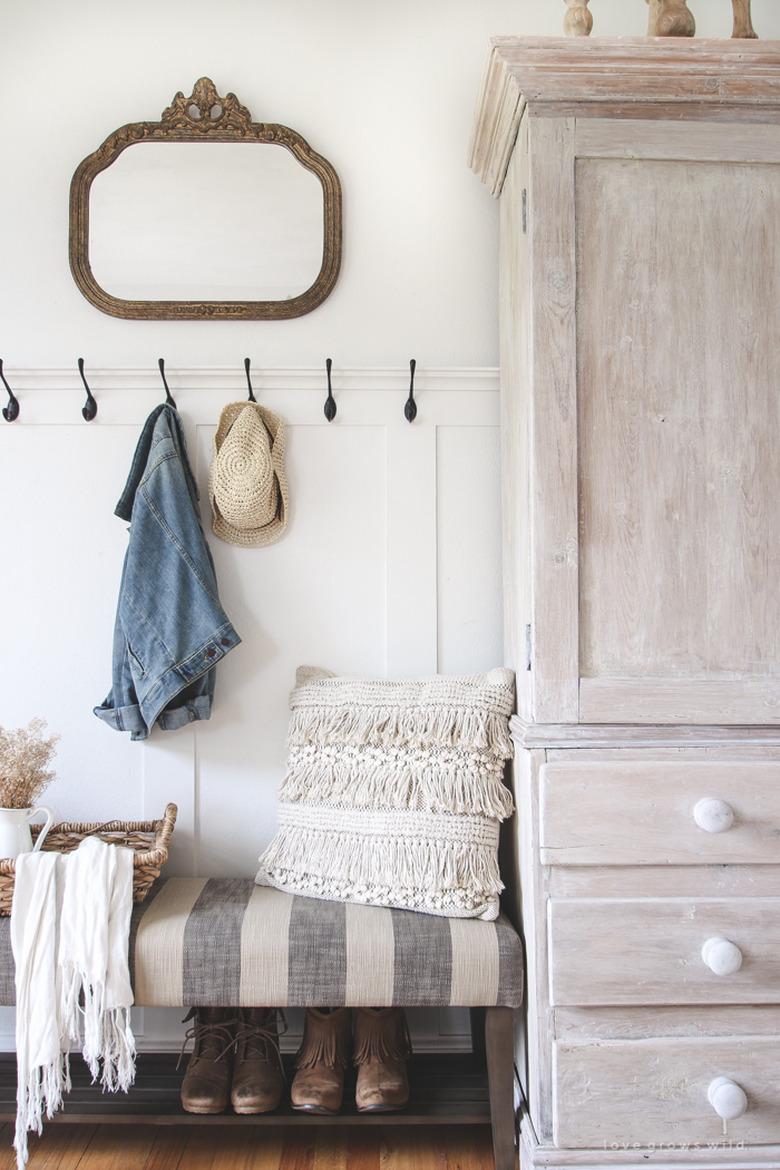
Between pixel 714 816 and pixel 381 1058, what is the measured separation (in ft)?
2.65

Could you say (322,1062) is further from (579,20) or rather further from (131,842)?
(579,20)

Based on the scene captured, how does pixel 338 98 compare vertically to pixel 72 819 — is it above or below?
above

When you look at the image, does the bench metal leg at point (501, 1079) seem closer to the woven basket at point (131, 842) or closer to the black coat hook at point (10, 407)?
the woven basket at point (131, 842)

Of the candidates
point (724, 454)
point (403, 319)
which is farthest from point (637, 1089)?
point (403, 319)

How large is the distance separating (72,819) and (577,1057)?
3.81ft

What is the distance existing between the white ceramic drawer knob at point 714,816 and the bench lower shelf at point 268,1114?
713 mm

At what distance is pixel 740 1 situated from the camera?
1.69 metres

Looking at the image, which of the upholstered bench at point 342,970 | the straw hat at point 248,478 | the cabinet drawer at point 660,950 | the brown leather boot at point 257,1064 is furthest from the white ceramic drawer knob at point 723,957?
the straw hat at point 248,478

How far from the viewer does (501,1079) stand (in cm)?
155

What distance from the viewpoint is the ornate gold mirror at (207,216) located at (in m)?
1.97

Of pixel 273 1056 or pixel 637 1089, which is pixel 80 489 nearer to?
pixel 273 1056

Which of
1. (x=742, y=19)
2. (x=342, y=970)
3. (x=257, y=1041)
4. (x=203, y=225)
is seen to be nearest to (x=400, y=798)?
(x=342, y=970)

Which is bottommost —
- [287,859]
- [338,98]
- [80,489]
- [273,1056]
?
[273,1056]

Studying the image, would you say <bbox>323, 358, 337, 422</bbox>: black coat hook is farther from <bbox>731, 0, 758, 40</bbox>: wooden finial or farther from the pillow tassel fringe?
<bbox>731, 0, 758, 40</bbox>: wooden finial
